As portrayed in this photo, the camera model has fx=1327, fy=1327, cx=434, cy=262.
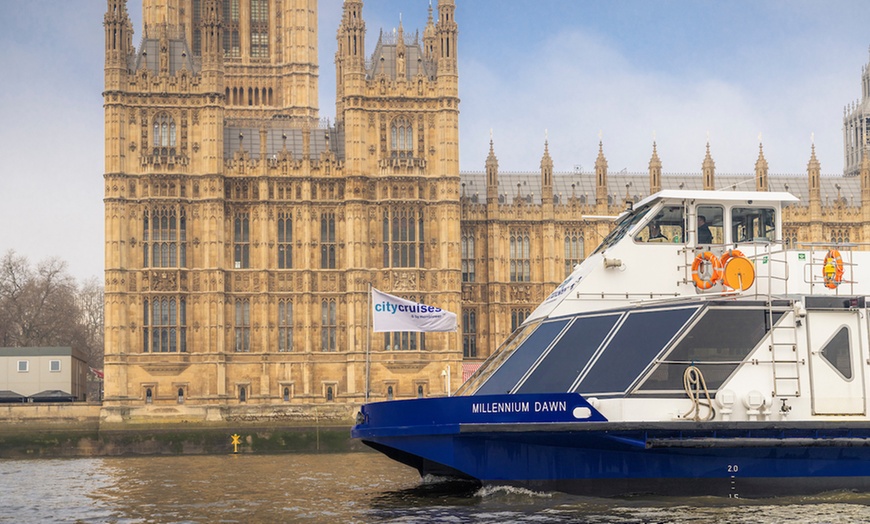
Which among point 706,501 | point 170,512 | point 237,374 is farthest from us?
point 237,374

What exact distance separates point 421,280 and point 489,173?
12.0m

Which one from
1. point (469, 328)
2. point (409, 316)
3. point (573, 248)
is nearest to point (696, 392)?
point (409, 316)

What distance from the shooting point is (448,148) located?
7606cm

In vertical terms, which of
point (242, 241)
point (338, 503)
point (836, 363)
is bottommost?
point (338, 503)

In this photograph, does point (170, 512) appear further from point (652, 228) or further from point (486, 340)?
point (486, 340)

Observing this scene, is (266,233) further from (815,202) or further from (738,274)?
(738,274)

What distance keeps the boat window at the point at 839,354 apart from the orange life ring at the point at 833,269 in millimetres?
1240

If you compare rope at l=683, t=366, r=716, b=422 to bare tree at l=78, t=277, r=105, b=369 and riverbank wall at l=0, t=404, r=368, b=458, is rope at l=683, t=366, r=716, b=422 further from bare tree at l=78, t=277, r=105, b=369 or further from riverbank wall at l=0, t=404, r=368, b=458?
bare tree at l=78, t=277, r=105, b=369

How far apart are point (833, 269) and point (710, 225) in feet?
10.3

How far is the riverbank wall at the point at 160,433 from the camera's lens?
69.4 metres

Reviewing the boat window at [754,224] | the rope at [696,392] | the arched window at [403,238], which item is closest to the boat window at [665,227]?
the boat window at [754,224]

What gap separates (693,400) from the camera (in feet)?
94.6

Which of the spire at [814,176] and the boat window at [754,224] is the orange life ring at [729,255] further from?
the spire at [814,176]

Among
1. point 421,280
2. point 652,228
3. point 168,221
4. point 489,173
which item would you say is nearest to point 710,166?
point 489,173
